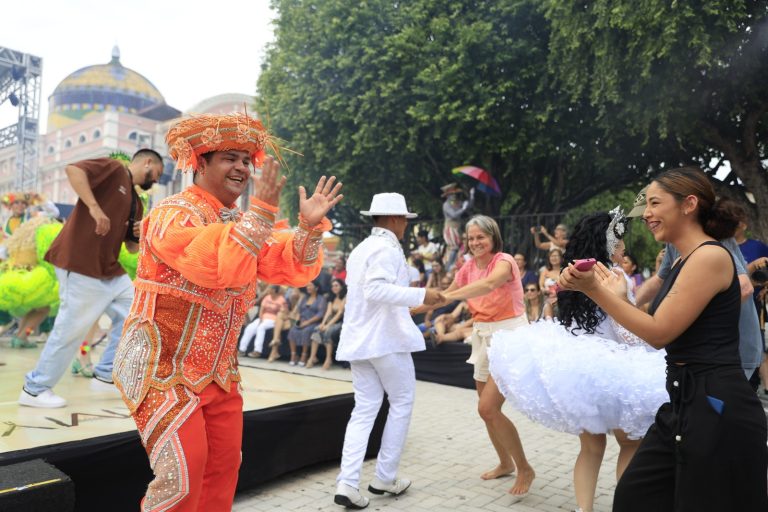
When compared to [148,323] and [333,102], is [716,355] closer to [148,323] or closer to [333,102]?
[148,323]

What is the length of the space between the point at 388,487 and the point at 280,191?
8.58 ft

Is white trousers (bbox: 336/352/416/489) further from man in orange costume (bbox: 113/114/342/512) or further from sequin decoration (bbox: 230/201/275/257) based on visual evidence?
sequin decoration (bbox: 230/201/275/257)

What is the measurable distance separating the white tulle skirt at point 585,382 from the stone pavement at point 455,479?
0.92m

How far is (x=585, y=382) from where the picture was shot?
3256 millimetres

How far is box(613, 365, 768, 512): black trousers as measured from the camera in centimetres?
208

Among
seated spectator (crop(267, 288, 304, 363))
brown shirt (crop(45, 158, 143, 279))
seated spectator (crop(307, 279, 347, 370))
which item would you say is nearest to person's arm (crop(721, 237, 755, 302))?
brown shirt (crop(45, 158, 143, 279))

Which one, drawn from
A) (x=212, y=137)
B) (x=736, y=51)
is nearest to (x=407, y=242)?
(x=736, y=51)

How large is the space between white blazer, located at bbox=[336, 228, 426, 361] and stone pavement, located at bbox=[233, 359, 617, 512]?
39.8 inches

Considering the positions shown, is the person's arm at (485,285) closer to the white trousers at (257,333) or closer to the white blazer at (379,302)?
the white blazer at (379,302)

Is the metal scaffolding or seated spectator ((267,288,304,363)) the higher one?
the metal scaffolding

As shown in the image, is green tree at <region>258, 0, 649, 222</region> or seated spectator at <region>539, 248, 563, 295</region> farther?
green tree at <region>258, 0, 649, 222</region>

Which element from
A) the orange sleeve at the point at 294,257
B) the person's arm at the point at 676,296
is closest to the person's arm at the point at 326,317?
the orange sleeve at the point at 294,257

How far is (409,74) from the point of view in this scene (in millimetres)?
14789

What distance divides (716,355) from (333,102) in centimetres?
1411
